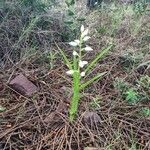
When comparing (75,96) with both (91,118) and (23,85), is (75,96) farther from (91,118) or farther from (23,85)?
(23,85)

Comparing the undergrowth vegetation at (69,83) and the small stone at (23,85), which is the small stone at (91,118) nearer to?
the undergrowth vegetation at (69,83)

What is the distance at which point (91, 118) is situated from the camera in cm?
226

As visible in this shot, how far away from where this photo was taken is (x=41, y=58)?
2893 millimetres

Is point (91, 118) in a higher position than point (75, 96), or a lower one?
lower

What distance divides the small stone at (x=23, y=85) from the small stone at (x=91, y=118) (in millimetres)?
458

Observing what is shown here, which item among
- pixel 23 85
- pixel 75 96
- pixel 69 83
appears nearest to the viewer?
pixel 75 96

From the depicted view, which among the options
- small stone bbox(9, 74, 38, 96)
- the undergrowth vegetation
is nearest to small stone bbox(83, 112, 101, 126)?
the undergrowth vegetation

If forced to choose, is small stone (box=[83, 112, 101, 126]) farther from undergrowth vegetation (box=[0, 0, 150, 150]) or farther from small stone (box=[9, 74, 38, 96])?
small stone (box=[9, 74, 38, 96])

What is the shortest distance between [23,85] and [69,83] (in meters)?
0.36

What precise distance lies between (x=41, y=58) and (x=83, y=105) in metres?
0.70

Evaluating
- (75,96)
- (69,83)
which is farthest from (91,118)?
(69,83)

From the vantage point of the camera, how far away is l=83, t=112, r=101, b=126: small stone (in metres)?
2.25

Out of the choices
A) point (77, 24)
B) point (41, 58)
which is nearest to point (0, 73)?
point (41, 58)

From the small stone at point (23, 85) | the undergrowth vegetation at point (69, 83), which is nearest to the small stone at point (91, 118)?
the undergrowth vegetation at point (69, 83)
